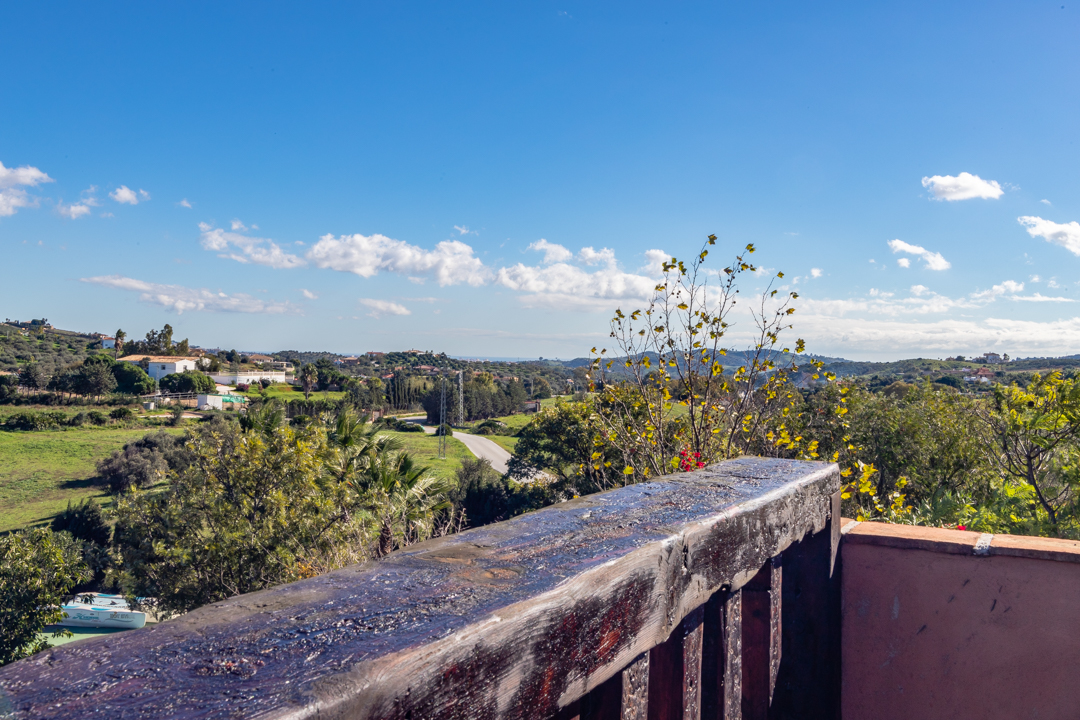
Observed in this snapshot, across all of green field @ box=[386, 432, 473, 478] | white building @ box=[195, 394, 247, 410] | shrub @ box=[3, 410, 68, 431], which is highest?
white building @ box=[195, 394, 247, 410]

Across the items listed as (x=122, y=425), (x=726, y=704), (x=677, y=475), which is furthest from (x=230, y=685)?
(x=122, y=425)

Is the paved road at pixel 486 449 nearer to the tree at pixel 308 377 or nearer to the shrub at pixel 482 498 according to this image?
the shrub at pixel 482 498

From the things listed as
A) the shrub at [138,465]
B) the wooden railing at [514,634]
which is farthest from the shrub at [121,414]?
the wooden railing at [514,634]

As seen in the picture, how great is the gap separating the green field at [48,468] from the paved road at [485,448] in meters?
21.9

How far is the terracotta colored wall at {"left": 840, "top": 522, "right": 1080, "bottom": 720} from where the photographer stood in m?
1.81

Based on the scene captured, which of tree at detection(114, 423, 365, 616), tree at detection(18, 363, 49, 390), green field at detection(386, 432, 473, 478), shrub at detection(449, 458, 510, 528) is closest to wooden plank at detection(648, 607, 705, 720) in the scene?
tree at detection(114, 423, 365, 616)

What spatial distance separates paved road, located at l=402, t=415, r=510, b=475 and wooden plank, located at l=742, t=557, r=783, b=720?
35375mm

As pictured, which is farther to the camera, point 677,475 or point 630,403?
point 630,403

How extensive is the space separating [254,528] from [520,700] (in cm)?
1184

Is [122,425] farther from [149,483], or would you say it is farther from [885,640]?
[885,640]

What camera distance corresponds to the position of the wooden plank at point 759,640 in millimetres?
1535

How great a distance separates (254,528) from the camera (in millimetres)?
11133

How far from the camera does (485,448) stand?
49.0 m

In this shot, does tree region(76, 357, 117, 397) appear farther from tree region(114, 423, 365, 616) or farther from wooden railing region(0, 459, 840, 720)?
wooden railing region(0, 459, 840, 720)
